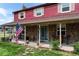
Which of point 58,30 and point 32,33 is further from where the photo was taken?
point 32,33

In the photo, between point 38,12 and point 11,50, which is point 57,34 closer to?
point 38,12

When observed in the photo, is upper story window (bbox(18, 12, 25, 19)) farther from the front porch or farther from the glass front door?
the glass front door

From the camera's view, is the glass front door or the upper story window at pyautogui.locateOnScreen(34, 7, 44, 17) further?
the upper story window at pyautogui.locateOnScreen(34, 7, 44, 17)

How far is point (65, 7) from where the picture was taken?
2172 cm

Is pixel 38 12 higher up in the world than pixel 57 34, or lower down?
higher up

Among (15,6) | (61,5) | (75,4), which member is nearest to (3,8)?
(15,6)

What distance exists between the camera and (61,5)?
72.4 ft

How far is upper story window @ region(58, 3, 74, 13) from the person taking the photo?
68.2 feet

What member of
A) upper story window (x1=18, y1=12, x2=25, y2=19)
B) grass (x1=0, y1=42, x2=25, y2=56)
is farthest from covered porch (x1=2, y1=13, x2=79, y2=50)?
upper story window (x1=18, y1=12, x2=25, y2=19)

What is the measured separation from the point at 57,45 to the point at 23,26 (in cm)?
887

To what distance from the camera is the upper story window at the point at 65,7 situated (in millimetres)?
20788

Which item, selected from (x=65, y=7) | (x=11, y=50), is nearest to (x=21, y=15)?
(x=65, y=7)

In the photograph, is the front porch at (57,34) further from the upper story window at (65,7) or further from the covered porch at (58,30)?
the upper story window at (65,7)

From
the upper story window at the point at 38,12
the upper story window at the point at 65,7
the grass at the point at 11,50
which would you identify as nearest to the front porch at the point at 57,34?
the upper story window at the point at 65,7
